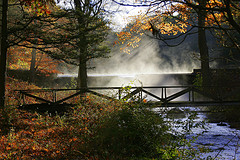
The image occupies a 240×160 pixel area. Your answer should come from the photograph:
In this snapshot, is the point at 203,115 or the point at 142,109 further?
the point at 203,115

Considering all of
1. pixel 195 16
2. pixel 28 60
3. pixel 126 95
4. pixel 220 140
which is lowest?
pixel 220 140

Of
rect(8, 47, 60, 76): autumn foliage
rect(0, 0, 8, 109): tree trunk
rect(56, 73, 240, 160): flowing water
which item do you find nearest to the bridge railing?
rect(0, 0, 8, 109): tree trunk

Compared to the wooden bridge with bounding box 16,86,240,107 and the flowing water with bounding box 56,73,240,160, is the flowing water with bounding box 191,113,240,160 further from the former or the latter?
the wooden bridge with bounding box 16,86,240,107

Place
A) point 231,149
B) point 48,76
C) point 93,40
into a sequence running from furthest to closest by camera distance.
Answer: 1. point 48,76
2. point 93,40
3. point 231,149

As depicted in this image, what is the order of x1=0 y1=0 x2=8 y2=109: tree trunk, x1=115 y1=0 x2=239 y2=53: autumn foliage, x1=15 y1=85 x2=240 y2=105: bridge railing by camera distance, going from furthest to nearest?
x1=0 y1=0 x2=8 y2=109: tree trunk, x1=15 y1=85 x2=240 y2=105: bridge railing, x1=115 y1=0 x2=239 y2=53: autumn foliage

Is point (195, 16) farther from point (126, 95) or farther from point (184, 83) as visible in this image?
point (184, 83)

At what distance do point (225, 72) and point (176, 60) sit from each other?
159ft

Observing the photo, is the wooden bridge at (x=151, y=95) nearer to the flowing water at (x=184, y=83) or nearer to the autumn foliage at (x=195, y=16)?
the flowing water at (x=184, y=83)

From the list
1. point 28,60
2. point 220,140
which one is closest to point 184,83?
point 28,60

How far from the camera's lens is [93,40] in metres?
13.0

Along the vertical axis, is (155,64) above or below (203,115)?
above

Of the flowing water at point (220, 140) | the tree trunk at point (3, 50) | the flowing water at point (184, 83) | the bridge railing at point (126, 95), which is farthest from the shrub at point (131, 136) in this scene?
the tree trunk at point (3, 50)

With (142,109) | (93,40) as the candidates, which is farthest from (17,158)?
(93,40)

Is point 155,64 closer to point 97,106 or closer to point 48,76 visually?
point 48,76
